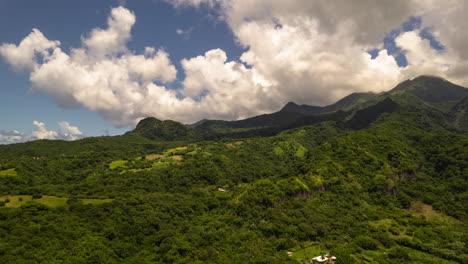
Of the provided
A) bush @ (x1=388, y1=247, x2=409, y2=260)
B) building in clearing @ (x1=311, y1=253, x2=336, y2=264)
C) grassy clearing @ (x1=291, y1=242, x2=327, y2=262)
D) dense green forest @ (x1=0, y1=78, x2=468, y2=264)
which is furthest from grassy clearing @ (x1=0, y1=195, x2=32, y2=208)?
bush @ (x1=388, y1=247, x2=409, y2=260)

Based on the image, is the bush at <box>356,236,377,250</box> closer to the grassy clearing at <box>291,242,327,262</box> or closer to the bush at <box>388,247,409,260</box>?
the bush at <box>388,247,409,260</box>

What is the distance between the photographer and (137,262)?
8438 centimetres

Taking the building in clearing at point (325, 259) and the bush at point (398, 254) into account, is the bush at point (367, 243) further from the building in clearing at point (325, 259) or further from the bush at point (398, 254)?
the building in clearing at point (325, 259)

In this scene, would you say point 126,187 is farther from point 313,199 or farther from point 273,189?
point 313,199

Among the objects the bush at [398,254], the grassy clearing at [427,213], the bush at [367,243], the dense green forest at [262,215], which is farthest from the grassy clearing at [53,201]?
the grassy clearing at [427,213]

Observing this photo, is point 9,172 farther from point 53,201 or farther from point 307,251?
point 307,251

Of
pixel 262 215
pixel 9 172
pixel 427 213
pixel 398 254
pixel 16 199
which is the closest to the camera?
pixel 398 254

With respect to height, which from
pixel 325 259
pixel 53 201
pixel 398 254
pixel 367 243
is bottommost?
pixel 398 254

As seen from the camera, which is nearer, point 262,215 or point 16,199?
point 16,199

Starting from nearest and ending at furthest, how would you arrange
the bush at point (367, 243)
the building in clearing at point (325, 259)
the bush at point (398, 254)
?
the building in clearing at point (325, 259), the bush at point (398, 254), the bush at point (367, 243)

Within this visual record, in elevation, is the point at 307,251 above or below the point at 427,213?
above

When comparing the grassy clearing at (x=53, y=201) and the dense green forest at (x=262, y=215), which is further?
the grassy clearing at (x=53, y=201)

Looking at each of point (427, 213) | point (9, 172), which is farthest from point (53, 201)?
point (427, 213)

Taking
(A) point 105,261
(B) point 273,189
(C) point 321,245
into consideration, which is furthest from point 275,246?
(A) point 105,261
